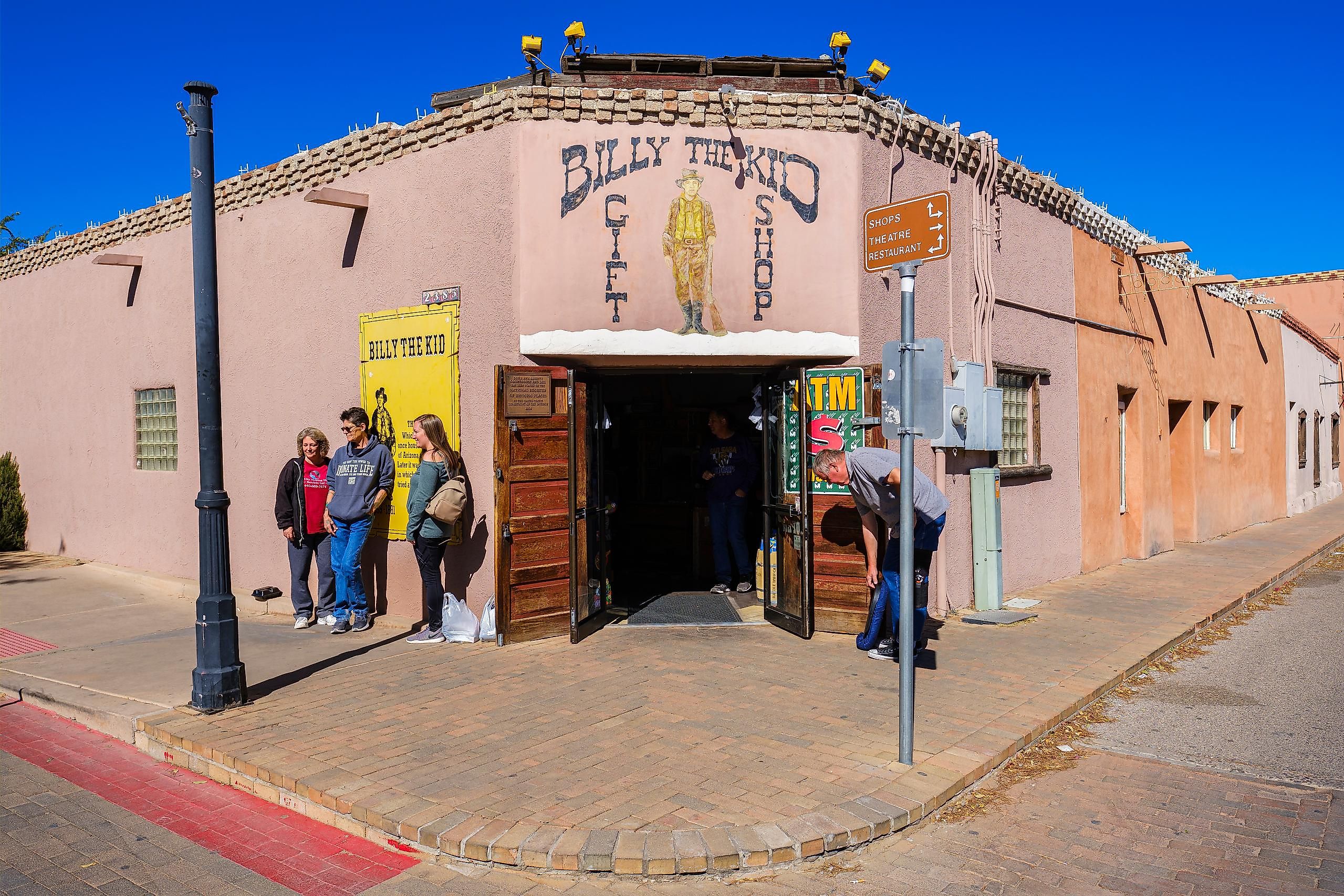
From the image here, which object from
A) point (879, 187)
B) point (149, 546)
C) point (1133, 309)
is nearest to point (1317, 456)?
point (1133, 309)

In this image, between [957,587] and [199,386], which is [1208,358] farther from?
[199,386]

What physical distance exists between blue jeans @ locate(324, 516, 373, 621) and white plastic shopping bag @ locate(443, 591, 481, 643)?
912 mm

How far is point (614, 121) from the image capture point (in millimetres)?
7945

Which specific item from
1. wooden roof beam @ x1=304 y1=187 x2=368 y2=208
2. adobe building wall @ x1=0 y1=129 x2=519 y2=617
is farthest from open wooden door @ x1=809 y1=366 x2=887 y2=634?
wooden roof beam @ x1=304 y1=187 x2=368 y2=208

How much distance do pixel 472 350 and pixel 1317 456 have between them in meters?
26.8

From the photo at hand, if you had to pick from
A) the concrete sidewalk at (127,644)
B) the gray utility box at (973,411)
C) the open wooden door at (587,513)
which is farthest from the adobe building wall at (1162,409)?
the concrete sidewalk at (127,644)

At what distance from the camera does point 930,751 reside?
5195 mm

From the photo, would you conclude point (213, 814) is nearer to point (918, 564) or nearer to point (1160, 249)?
point (918, 564)

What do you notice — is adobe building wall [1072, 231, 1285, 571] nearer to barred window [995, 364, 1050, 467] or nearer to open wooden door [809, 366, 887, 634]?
barred window [995, 364, 1050, 467]

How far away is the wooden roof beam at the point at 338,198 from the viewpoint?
8461 millimetres

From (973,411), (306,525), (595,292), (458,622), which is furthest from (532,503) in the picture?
(973,411)

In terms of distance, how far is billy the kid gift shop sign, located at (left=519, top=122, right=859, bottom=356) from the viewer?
7859 mm

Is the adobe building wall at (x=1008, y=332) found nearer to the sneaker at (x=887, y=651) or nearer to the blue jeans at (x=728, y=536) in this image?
the sneaker at (x=887, y=651)

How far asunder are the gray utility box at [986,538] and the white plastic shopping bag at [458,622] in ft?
16.0
